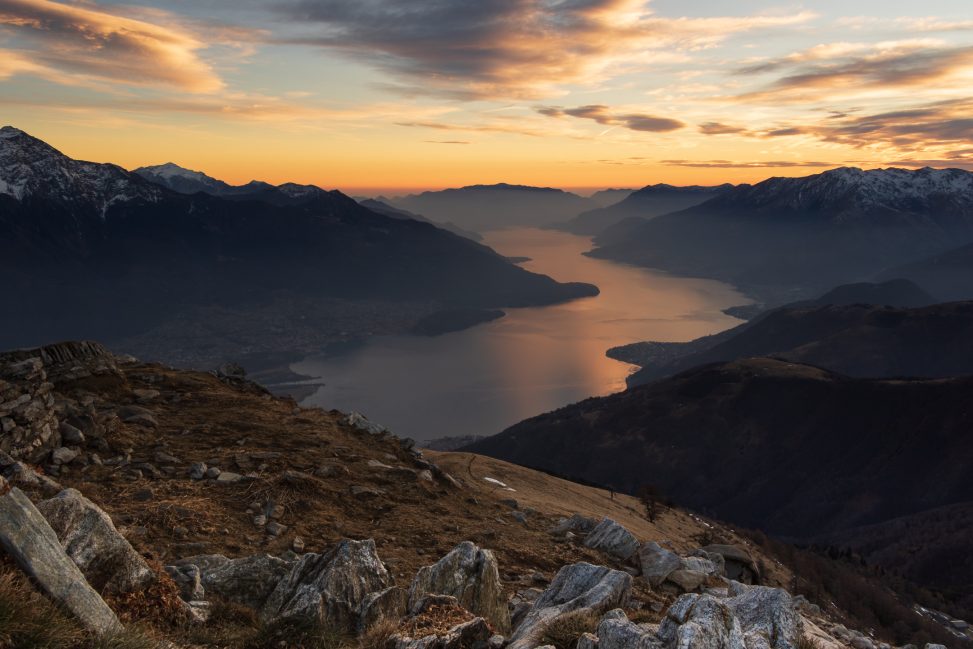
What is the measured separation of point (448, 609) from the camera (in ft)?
40.7

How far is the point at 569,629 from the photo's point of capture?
1171 cm

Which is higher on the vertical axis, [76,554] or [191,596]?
[76,554]

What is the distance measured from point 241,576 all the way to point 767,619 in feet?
35.7

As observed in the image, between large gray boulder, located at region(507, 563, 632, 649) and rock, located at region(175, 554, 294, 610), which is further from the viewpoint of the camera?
rock, located at region(175, 554, 294, 610)

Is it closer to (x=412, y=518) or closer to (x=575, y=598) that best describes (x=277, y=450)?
(x=412, y=518)

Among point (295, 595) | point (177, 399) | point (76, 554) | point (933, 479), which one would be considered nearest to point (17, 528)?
point (76, 554)

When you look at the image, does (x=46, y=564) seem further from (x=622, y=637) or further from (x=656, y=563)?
(x=656, y=563)

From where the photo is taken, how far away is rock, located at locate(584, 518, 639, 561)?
22.9m

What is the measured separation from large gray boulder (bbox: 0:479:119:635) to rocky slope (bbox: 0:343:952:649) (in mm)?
28

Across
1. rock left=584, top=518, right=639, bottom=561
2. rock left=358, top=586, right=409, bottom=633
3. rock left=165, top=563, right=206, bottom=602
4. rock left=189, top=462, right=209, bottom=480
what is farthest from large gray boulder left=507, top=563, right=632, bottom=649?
rock left=189, top=462, right=209, bottom=480

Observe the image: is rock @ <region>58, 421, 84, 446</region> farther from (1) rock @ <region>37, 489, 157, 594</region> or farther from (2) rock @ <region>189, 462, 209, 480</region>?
(1) rock @ <region>37, 489, 157, 594</region>

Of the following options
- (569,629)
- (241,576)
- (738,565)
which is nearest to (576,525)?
(738,565)

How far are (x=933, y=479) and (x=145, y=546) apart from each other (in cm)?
22457

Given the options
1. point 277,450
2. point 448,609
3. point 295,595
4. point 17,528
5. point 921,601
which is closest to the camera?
point 17,528
